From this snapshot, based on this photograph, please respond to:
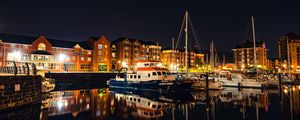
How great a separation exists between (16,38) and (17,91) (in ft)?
200

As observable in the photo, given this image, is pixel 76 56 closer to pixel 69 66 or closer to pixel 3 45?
Answer: pixel 69 66

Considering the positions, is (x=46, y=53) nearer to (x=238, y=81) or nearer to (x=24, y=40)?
(x=24, y=40)

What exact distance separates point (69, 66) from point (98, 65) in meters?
12.6

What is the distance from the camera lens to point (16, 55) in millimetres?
67062

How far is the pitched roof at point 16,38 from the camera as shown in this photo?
67.5 metres

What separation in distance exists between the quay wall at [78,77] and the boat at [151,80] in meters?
22.7

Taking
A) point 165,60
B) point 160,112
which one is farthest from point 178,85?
point 165,60

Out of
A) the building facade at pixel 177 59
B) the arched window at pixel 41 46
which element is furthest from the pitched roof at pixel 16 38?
the building facade at pixel 177 59

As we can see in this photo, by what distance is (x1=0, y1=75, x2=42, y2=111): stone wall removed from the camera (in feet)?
63.2

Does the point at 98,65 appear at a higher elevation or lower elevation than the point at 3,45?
lower

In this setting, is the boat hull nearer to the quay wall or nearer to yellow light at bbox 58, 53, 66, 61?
the quay wall

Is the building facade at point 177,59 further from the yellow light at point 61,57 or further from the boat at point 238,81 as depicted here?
the boat at point 238,81

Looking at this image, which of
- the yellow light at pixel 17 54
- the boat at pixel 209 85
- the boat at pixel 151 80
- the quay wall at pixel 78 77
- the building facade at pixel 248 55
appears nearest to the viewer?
the boat at pixel 151 80

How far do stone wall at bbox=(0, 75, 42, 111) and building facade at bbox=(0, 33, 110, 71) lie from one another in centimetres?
4847
